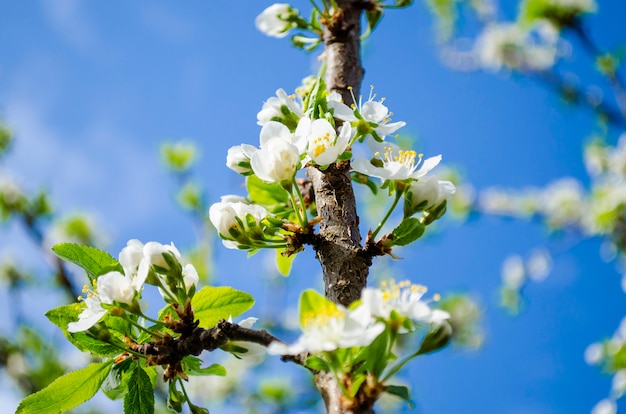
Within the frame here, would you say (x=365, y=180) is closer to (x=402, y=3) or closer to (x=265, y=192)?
(x=265, y=192)

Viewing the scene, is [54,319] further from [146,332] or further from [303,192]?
[303,192]

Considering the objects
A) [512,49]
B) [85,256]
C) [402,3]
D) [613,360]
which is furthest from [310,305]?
[512,49]

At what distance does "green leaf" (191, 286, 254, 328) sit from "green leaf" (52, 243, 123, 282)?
7.3 inches

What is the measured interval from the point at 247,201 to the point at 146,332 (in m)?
0.40

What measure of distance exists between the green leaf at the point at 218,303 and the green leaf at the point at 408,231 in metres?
0.32

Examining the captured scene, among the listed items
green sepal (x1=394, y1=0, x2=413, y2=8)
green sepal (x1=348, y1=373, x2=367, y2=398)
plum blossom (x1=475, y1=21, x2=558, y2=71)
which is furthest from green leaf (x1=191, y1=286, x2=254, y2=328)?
plum blossom (x1=475, y1=21, x2=558, y2=71)

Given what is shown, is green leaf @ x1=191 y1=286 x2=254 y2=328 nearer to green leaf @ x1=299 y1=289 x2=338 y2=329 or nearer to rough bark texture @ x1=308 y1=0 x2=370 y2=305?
rough bark texture @ x1=308 y1=0 x2=370 y2=305

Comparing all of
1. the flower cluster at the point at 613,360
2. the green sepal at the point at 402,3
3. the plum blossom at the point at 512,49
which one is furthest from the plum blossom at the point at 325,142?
the plum blossom at the point at 512,49

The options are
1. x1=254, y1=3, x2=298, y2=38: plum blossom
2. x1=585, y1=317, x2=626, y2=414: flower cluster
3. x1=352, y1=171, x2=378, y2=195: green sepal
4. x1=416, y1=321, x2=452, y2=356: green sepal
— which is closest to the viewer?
x1=416, y1=321, x2=452, y2=356: green sepal

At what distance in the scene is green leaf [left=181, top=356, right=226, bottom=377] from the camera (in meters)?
1.19

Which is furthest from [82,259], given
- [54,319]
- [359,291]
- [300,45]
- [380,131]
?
[300,45]

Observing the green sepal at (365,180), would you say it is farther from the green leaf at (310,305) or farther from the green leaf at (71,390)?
the green leaf at (71,390)

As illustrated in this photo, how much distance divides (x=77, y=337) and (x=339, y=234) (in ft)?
1.79

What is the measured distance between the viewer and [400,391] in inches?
34.6
